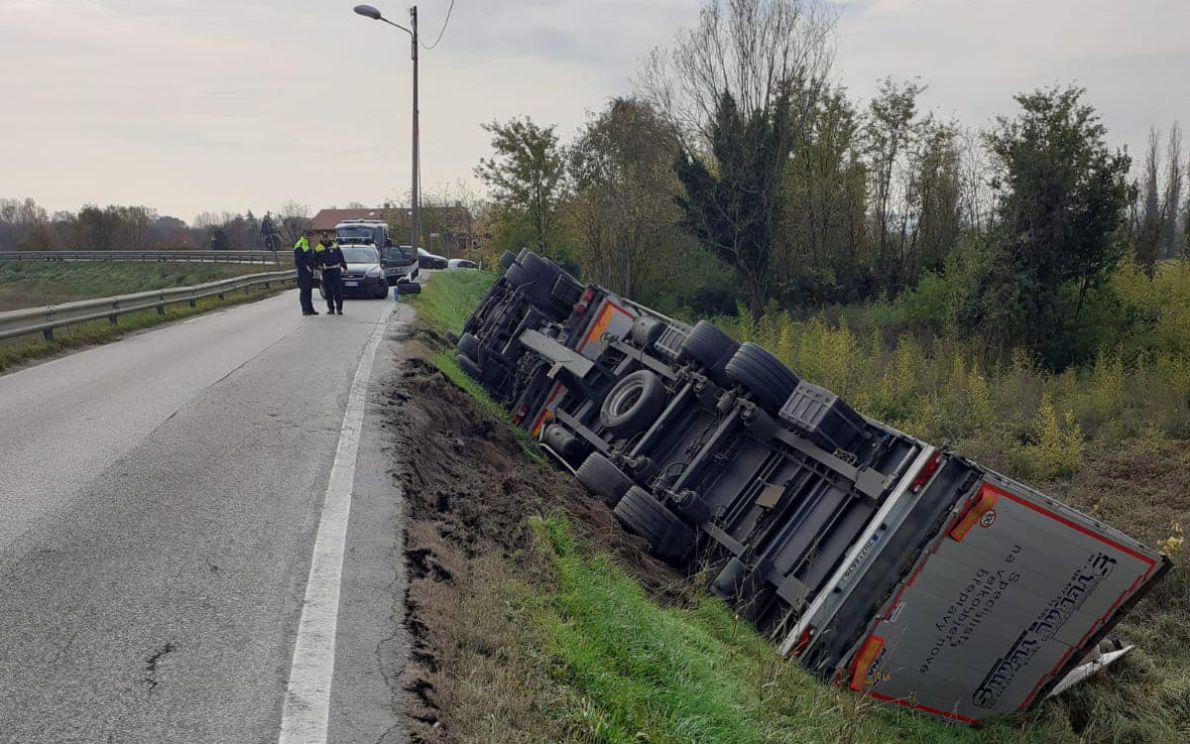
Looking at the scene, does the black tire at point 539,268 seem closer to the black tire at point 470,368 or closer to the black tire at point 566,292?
the black tire at point 566,292

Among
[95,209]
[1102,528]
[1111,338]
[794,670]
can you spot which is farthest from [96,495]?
[95,209]

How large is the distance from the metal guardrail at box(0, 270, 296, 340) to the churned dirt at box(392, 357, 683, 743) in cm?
589

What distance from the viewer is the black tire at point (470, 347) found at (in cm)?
1254

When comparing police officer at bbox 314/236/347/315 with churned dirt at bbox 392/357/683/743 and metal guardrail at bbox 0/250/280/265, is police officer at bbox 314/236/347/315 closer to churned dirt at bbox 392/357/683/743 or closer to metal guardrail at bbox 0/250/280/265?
churned dirt at bbox 392/357/683/743

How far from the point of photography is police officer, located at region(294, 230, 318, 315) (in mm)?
17359

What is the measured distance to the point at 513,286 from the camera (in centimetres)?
1232

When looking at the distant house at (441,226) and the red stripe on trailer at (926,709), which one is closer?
the red stripe on trailer at (926,709)

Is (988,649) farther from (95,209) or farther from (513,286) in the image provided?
(95,209)

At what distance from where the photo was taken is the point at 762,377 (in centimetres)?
782

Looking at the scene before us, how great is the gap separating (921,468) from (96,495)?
510 centimetres

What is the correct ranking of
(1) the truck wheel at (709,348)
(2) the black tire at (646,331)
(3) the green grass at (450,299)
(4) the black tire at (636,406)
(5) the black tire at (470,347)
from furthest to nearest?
(3) the green grass at (450,299), (5) the black tire at (470,347), (2) the black tire at (646,331), (4) the black tire at (636,406), (1) the truck wheel at (709,348)

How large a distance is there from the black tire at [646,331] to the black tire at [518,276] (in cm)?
245

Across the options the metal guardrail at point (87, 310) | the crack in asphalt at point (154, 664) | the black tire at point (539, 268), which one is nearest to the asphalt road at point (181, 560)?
the crack in asphalt at point (154, 664)

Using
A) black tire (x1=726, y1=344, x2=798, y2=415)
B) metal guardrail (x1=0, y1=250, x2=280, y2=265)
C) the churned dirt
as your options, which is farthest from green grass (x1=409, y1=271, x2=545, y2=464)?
metal guardrail (x1=0, y1=250, x2=280, y2=265)
